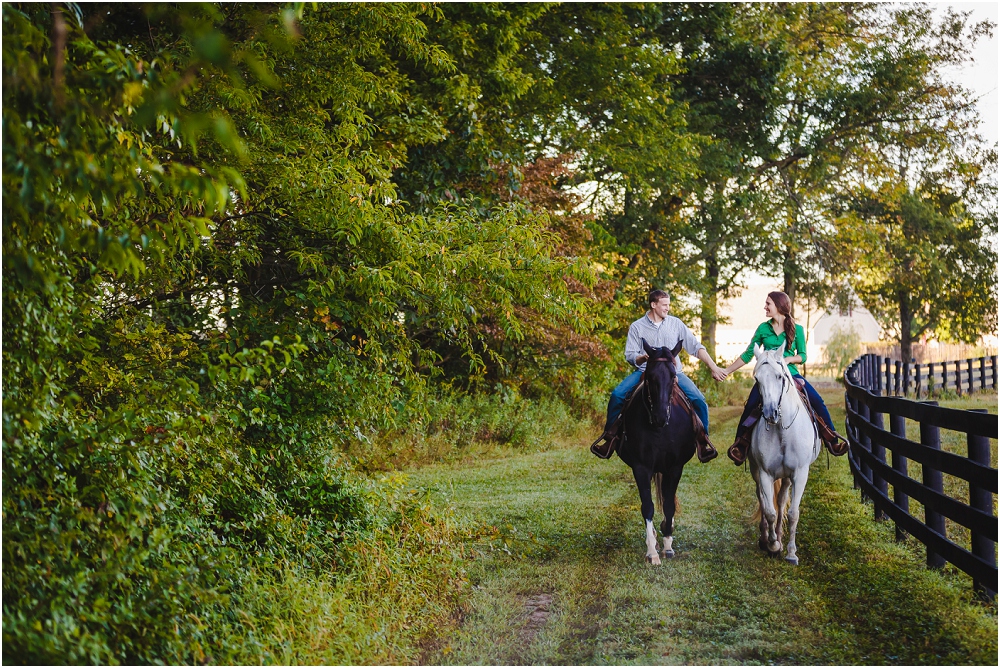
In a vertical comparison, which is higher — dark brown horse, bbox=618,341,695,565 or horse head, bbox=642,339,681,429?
horse head, bbox=642,339,681,429

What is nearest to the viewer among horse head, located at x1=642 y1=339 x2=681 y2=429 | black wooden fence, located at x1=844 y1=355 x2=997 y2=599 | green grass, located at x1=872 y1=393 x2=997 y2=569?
black wooden fence, located at x1=844 y1=355 x2=997 y2=599

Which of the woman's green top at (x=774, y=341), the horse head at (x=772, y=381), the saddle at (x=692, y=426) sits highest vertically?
the woman's green top at (x=774, y=341)

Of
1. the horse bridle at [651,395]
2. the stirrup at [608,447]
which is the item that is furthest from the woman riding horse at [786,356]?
the stirrup at [608,447]

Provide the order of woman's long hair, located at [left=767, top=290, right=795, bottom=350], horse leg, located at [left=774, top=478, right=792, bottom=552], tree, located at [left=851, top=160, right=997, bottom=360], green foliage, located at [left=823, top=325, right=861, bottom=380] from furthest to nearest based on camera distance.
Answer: green foliage, located at [left=823, top=325, right=861, bottom=380], tree, located at [left=851, top=160, right=997, bottom=360], horse leg, located at [left=774, top=478, right=792, bottom=552], woman's long hair, located at [left=767, top=290, right=795, bottom=350]

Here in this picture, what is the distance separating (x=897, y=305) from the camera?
4241 centimetres

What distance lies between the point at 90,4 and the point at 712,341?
26364 mm

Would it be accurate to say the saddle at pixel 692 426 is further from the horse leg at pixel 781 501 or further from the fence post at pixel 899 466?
the fence post at pixel 899 466

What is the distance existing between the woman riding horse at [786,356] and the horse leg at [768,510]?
29 centimetres

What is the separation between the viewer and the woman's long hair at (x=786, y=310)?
329 inches

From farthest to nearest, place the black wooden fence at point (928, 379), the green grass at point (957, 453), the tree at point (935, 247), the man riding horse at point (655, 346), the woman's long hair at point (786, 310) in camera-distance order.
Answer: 1. the tree at point (935, 247)
2. the black wooden fence at point (928, 379)
3. the green grass at point (957, 453)
4. the man riding horse at point (655, 346)
5. the woman's long hair at point (786, 310)

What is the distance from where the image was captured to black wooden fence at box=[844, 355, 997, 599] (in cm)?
608

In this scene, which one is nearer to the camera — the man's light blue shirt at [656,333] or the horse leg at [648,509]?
the horse leg at [648,509]

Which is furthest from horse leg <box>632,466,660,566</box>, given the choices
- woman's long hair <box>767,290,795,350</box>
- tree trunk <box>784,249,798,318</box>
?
tree trunk <box>784,249,798,318</box>

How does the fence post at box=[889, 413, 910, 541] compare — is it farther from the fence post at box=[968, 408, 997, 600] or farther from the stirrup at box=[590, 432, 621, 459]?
the stirrup at box=[590, 432, 621, 459]
